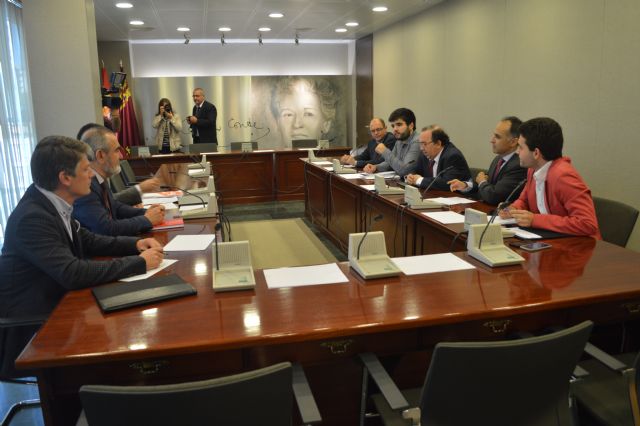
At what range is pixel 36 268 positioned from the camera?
1.85m

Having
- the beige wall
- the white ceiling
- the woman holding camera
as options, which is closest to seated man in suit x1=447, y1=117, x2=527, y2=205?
the beige wall

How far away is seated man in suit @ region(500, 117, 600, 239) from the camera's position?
90.3 inches

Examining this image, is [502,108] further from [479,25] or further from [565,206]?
[565,206]

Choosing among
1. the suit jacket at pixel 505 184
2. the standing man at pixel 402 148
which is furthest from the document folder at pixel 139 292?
the standing man at pixel 402 148

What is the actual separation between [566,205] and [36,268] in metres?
2.37

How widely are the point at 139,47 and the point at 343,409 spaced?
346 inches

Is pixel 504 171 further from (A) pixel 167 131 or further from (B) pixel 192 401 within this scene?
(A) pixel 167 131

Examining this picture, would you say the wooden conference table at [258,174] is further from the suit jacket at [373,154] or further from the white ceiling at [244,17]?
the white ceiling at [244,17]

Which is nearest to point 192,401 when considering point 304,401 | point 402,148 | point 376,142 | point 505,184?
point 304,401

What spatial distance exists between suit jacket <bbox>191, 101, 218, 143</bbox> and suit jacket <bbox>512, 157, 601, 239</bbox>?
5.91 meters

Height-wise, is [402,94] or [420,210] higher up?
[402,94]

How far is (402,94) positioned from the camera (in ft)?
24.1

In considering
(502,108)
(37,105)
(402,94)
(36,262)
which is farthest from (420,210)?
(402,94)

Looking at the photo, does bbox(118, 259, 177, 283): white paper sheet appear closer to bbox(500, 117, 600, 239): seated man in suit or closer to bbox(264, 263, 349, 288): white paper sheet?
bbox(264, 263, 349, 288): white paper sheet
